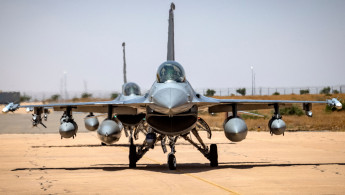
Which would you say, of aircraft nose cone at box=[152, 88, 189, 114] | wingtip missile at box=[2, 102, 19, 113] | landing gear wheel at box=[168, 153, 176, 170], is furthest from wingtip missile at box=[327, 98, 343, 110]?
wingtip missile at box=[2, 102, 19, 113]

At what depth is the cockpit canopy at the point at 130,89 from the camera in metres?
25.7

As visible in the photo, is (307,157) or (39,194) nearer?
(39,194)

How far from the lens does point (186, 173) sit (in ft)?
46.6

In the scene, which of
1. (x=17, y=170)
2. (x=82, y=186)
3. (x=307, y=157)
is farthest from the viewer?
(x=307, y=157)

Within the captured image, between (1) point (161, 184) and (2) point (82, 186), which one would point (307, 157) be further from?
(2) point (82, 186)

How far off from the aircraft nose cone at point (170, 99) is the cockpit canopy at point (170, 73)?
106 centimetres

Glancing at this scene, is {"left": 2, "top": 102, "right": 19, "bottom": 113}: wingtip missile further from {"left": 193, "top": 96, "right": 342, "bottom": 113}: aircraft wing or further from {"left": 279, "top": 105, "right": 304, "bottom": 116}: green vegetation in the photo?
{"left": 279, "top": 105, "right": 304, "bottom": 116}: green vegetation

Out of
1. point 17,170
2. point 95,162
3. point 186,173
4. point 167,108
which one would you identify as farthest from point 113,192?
point 95,162

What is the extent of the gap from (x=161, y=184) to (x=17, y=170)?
20.0ft

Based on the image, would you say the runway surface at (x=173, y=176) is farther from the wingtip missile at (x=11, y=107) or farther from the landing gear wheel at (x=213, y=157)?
the wingtip missile at (x=11, y=107)

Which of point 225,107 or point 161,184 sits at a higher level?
point 225,107

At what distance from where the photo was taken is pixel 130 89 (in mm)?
25734

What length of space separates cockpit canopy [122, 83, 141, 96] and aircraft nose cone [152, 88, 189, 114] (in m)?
12.6

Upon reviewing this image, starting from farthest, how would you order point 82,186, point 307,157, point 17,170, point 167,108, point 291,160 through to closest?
1. point 307,157
2. point 291,160
3. point 17,170
4. point 167,108
5. point 82,186
